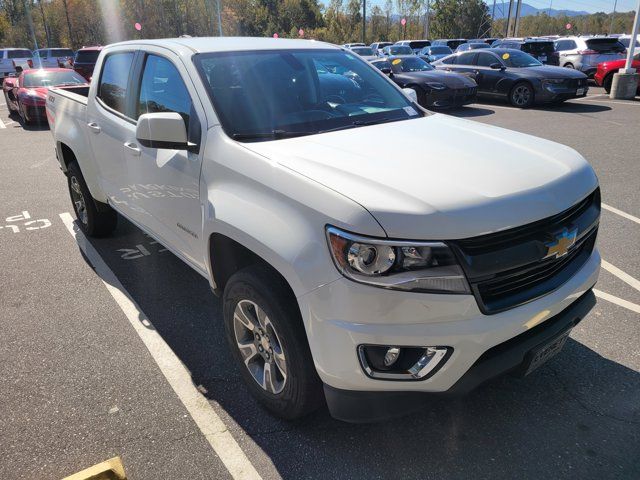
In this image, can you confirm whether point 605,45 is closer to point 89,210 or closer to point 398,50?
point 398,50

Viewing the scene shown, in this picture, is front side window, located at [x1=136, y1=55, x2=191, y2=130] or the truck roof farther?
the truck roof

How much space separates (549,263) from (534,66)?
1356 cm

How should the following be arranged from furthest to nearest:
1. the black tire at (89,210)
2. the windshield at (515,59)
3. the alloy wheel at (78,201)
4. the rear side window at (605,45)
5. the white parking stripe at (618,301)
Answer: the rear side window at (605,45)
the windshield at (515,59)
the alloy wheel at (78,201)
the black tire at (89,210)
the white parking stripe at (618,301)

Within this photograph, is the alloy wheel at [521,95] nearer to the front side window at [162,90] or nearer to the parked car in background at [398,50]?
the parked car in background at [398,50]

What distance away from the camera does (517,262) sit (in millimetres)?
2115

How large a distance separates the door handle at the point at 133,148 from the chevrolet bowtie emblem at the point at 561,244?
2.64 meters

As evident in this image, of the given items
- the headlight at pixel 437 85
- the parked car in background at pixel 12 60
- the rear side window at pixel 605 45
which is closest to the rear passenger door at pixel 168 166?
the headlight at pixel 437 85

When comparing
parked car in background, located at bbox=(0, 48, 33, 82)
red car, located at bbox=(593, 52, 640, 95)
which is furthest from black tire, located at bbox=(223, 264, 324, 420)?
parked car in background, located at bbox=(0, 48, 33, 82)

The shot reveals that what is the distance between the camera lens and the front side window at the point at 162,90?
3.16m

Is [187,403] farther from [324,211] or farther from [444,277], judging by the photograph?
[444,277]

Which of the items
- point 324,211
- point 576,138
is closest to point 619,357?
point 324,211

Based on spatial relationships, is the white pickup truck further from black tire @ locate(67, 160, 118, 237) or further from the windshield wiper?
black tire @ locate(67, 160, 118, 237)

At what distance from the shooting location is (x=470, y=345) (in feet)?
6.68

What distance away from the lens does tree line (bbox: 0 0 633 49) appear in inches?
2440
